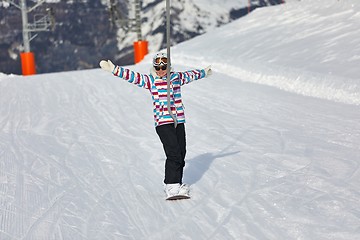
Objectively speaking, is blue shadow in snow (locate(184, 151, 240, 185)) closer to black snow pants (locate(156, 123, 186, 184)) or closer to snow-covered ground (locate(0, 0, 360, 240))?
snow-covered ground (locate(0, 0, 360, 240))

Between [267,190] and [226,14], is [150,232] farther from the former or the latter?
[226,14]

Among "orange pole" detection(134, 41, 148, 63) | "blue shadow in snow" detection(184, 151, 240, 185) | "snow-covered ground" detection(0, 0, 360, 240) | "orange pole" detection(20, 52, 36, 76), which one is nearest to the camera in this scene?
"snow-covered ground" detection(0, 0, 360, 240)

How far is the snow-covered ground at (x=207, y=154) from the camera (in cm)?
514

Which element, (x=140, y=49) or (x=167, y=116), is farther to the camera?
(x=140, y=49)

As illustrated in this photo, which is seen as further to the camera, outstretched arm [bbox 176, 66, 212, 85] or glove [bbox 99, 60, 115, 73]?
outstretched arm [bbox 176, 66, 212, 85]

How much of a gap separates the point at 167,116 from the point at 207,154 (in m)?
2.27

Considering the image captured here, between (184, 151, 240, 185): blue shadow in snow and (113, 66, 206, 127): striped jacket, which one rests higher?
(113, 66, 206, 127): striped jacket

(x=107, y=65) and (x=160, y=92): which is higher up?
(x=107, y=65)

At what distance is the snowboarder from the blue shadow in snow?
0.66 meters

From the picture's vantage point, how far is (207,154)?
26.0ft

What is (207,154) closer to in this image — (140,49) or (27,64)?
(27,64)

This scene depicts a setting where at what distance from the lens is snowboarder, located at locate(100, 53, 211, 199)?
18.9 ft

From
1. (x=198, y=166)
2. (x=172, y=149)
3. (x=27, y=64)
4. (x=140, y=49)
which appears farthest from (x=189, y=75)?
(x=140, y=49)

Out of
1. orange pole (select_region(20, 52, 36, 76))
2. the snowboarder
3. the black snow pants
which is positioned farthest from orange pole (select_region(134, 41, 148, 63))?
the black snow pants
